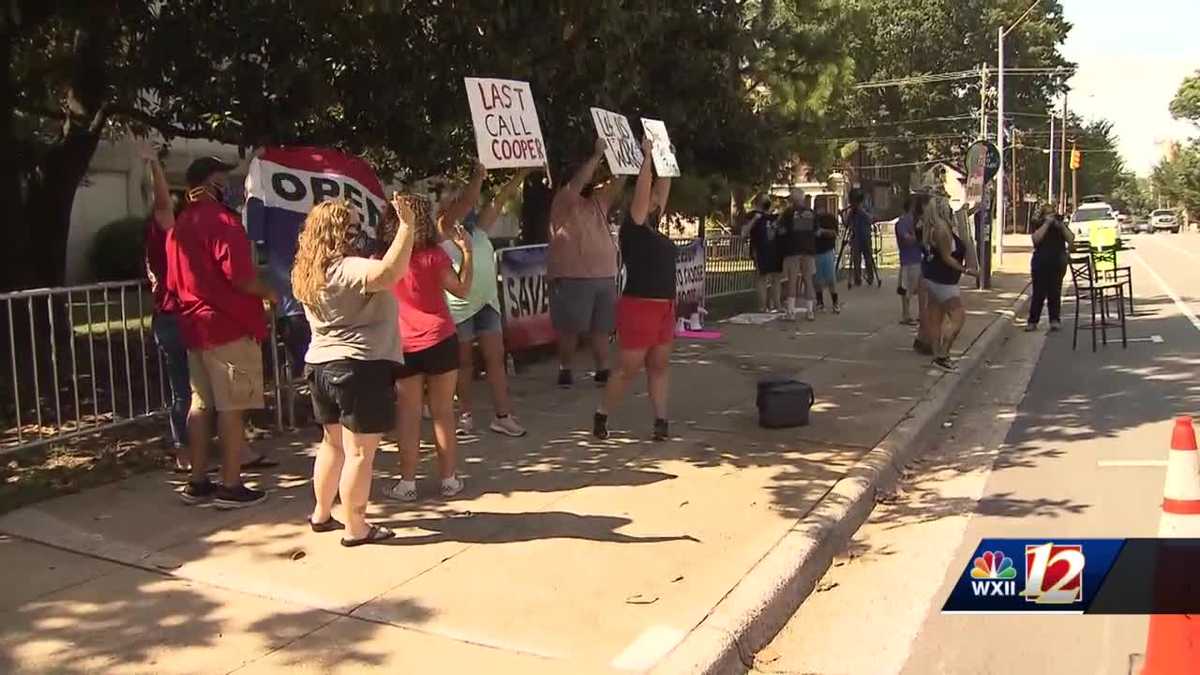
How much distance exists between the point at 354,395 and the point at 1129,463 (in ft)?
17.0

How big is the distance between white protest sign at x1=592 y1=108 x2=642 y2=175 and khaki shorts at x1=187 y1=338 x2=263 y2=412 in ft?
9.80

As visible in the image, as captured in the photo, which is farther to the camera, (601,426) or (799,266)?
(799,266)

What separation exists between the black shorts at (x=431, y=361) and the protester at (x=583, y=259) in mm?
2810

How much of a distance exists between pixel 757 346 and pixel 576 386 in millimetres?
3476

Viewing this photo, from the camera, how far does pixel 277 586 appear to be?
4625 mm

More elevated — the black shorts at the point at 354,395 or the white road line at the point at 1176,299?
the black shorts at the point at 354,395

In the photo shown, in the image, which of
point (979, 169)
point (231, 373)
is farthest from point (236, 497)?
point (979, 169)

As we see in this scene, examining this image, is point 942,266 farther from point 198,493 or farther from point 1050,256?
point 198,493

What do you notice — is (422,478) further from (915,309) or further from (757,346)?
(915,309)

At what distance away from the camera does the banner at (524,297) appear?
410 inches

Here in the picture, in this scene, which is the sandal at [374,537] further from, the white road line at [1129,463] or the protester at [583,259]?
the white road line at [1129,463]

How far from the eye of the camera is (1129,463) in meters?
7.09

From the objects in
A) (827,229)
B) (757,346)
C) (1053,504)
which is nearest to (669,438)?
(1053,504)

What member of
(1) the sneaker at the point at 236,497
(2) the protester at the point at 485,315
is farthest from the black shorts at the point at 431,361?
(2) the protester at the point at 485,315
